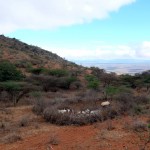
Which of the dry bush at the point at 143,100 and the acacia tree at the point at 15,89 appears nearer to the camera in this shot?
the dry bush at the point at 143,100

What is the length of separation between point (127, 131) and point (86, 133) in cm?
134

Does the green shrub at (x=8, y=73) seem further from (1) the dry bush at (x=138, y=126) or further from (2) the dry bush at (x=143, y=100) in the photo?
(1) the dry bush at (x=138, y=126)

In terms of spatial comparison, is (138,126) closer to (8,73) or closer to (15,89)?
(15,89)

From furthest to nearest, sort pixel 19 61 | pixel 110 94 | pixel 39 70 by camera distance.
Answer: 1. pixel 19 61
2. pixel 39 70
3. pixel 110 94

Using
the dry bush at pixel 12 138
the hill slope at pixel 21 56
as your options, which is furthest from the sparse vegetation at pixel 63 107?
the hill slope at pixel 21 56

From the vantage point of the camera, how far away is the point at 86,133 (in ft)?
36.5

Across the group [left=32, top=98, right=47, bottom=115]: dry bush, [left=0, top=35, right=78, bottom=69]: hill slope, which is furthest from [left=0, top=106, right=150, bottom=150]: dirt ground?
[left=0, top=35, right=78, bottom=69]: hill slope

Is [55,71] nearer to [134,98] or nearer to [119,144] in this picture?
[134,98]

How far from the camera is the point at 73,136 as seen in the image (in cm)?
1077

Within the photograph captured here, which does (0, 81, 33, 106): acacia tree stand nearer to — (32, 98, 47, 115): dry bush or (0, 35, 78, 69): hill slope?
(32, 98, 47, 115): dry bush

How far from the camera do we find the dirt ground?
949 cm

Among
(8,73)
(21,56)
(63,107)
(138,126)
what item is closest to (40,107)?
(63,107)

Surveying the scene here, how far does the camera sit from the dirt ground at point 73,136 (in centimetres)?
949

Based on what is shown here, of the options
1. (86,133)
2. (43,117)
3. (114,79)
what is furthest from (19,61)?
(86,133)
